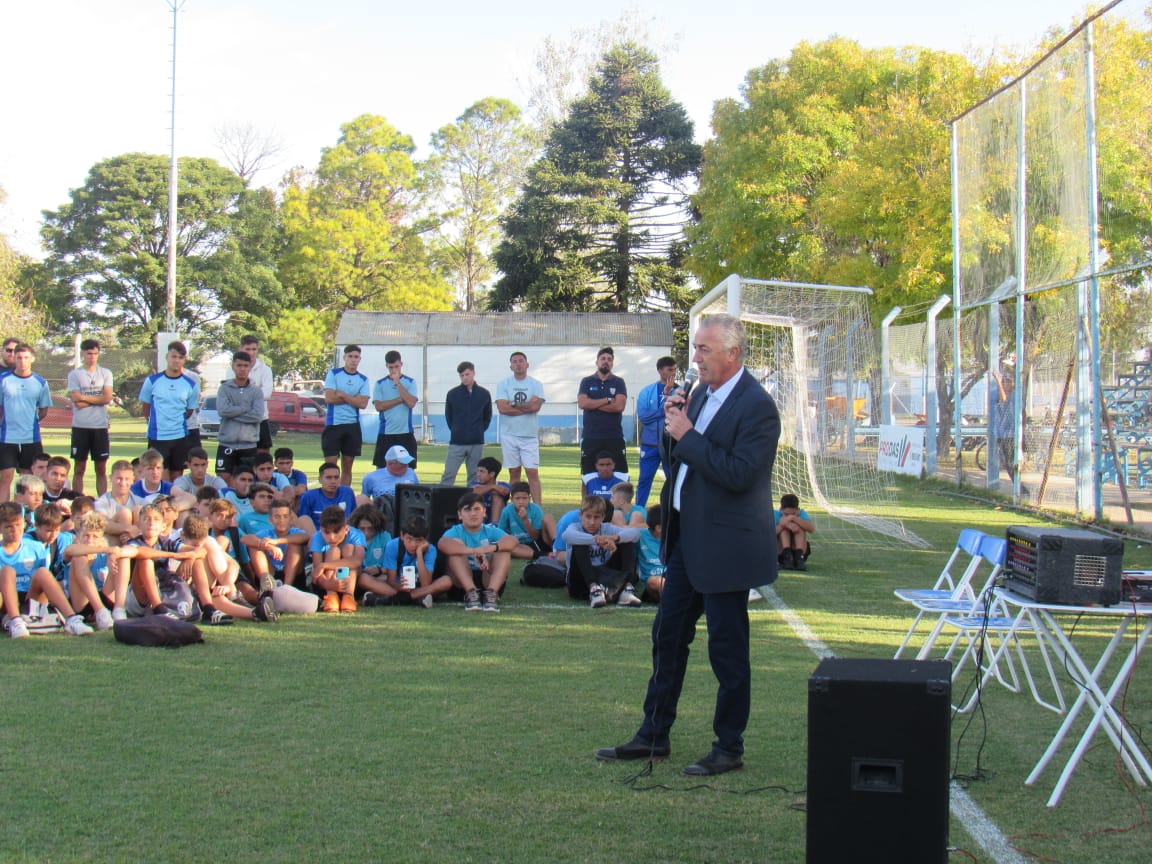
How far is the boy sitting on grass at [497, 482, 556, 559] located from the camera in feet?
36.1

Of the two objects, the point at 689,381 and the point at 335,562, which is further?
the point at 335,562

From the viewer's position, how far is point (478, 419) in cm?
1324

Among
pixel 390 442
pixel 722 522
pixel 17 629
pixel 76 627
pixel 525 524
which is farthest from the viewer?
pixel 390 442

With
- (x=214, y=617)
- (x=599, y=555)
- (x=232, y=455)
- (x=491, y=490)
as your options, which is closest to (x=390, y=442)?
(x=232, y=455)

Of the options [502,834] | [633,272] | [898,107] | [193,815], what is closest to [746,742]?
[502,834]

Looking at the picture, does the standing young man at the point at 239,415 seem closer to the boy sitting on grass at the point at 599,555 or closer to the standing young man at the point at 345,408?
the standing young man at the point at 345,408

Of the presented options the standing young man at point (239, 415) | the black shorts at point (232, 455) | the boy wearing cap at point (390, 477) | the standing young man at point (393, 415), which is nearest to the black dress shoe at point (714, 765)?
the boy wearing cap at point (390, 477)

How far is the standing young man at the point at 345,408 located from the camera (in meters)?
12.8

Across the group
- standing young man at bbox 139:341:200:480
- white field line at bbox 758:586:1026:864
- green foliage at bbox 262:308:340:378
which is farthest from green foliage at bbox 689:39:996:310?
white field line at bbox 758:586:1026:864

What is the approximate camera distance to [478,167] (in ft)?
185

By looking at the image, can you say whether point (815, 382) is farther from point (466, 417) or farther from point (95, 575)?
point (95, 575)

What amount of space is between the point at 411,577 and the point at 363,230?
150 ft

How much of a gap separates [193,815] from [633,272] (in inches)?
1711

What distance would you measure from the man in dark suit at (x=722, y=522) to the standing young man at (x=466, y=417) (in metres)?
8.07
